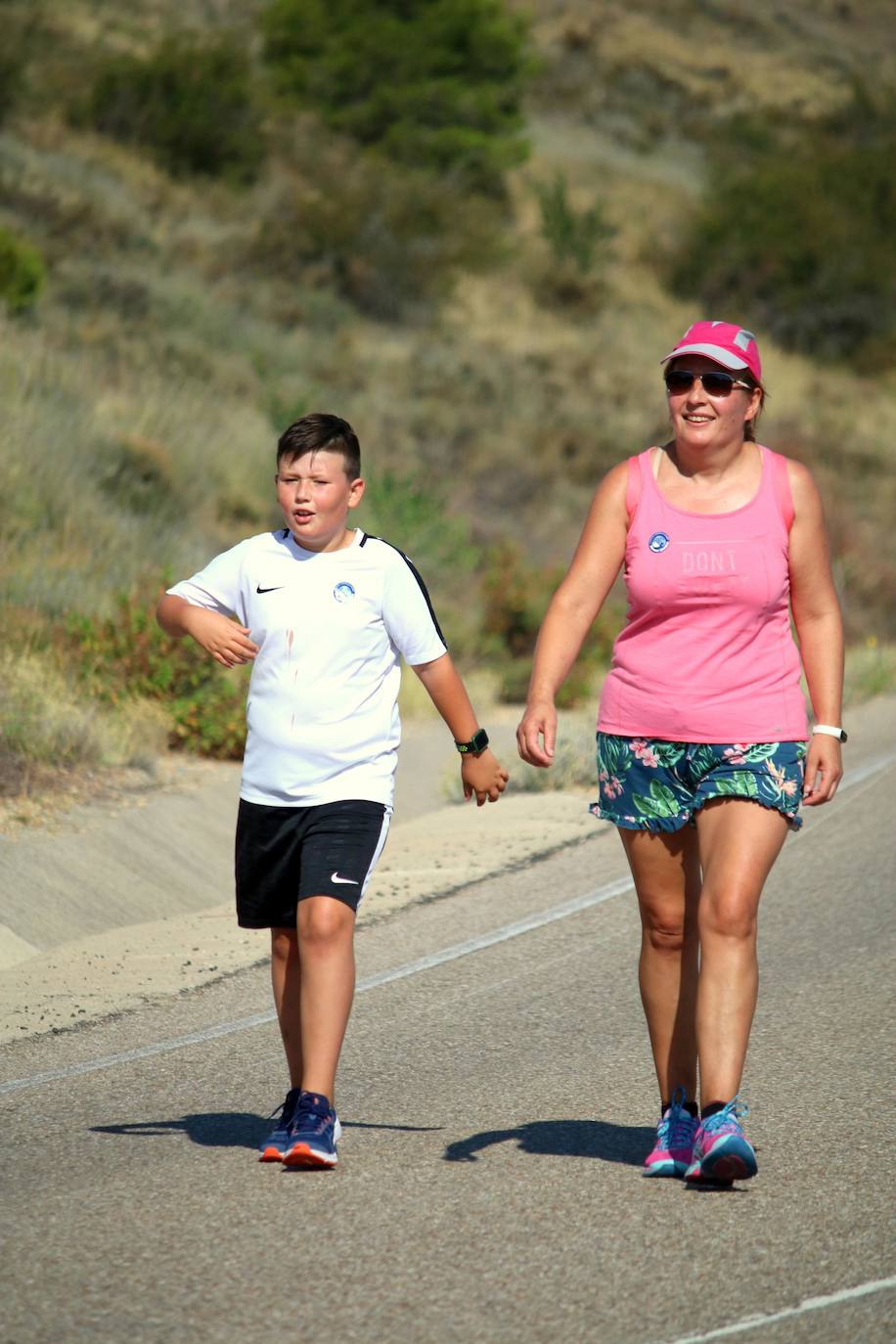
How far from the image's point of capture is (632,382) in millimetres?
38438

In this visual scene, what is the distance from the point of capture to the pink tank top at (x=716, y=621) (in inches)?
201

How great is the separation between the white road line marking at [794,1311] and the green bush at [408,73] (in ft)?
136

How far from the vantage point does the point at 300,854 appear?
5.38m

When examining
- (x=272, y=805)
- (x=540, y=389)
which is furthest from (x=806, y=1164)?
(x=540, y=389)


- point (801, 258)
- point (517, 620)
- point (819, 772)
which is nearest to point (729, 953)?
point (819, 772)

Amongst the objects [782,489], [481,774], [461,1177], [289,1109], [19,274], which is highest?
[19,274]

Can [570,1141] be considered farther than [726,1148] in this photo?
Yes

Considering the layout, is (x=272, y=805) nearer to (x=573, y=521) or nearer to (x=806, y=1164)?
(x=806, y=1164)

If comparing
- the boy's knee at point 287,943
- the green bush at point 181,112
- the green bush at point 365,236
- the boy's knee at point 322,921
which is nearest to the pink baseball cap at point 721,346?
the boy's knee at point 322,921

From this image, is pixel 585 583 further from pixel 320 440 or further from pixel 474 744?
pixel 320 440

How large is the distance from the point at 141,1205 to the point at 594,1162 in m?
1.28

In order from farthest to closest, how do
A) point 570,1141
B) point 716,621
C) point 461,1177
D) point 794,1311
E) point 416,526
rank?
point 416,526
point 570,1141
point 461,1177
point 716,621
point 794,1311

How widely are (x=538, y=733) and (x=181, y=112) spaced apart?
35385mm

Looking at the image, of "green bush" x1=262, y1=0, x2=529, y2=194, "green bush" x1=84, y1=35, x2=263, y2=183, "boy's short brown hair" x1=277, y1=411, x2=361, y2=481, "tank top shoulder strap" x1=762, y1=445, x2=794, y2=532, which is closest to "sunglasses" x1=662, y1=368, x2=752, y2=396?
"tank top shoulder strap" x1=762, y1=445, x2=794, y2=532
